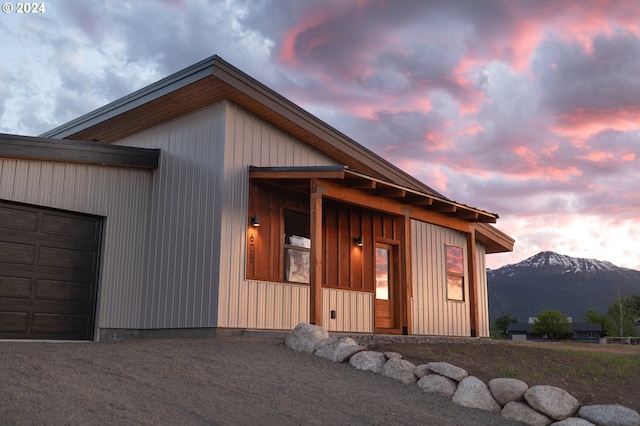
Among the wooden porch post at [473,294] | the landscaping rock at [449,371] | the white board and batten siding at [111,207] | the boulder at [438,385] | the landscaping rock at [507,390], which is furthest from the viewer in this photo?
the wooden porch post at [473,294]

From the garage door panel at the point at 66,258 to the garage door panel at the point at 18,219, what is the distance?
0.44 metres

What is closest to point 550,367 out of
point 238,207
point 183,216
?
point 238,207

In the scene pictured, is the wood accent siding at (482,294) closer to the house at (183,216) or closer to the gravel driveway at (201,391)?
the house at (183,216)

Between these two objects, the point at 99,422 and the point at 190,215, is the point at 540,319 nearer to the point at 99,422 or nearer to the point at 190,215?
the point at 190,215

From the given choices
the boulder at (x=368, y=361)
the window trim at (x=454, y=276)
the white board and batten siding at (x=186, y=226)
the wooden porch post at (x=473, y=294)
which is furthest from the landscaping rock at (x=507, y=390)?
the window trim at (x=454, y=276)

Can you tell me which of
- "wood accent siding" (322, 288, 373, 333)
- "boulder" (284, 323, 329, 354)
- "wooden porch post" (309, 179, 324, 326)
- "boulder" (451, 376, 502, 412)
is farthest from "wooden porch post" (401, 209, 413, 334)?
"boulder" (451, 376, 502, 412)

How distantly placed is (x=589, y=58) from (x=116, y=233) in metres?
11.6

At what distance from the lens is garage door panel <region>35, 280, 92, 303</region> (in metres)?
10.7

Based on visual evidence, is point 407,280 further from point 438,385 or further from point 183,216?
point 438,385

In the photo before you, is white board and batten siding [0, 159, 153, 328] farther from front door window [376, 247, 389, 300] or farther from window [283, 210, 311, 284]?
front door window [376, 247, 389, 300]

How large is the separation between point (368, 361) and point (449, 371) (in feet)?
3.43

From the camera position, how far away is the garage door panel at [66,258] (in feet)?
35.4

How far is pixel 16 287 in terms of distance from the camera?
10367mm

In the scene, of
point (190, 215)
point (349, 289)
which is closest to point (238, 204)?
point (190, 215)
